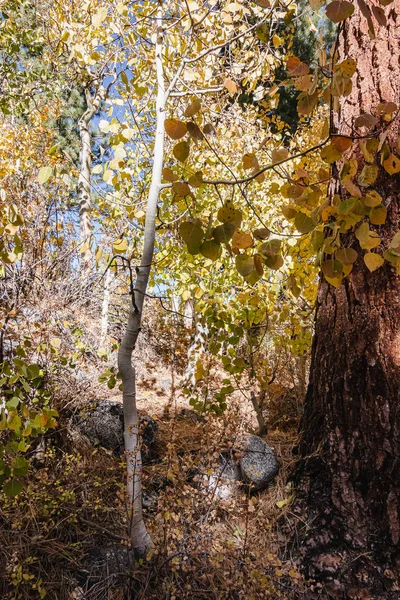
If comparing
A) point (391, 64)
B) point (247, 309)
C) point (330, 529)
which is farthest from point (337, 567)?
point (391, 64)

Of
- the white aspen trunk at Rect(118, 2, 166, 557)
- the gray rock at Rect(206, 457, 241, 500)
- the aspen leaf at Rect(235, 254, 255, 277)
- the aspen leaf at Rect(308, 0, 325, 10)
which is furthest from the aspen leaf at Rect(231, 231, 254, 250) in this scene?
the gray rock at Rect(206, 457, 241, 500)

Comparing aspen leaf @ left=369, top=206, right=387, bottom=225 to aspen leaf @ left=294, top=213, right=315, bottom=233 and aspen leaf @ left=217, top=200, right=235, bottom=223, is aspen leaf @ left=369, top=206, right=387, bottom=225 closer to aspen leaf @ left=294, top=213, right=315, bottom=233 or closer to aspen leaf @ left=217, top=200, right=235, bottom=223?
aspen leaf @ left=294, top=213, right=315, bottom=233

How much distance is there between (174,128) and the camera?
938 millimetres

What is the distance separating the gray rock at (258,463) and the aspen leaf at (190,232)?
2119 millimetres

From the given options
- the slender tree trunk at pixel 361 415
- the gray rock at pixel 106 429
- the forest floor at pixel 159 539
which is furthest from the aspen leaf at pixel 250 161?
the gray rock at pixel 106 429

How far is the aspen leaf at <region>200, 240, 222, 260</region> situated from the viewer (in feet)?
3.00

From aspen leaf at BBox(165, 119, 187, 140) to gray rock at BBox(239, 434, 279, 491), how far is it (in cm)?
226

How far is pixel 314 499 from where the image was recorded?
1.79 meters

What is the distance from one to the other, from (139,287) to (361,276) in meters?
1.00

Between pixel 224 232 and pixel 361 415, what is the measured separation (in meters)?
1.24

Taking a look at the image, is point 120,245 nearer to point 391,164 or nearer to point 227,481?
point 391,164

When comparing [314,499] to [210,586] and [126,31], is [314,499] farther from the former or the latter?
[126,31]

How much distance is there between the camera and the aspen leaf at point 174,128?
932 mm

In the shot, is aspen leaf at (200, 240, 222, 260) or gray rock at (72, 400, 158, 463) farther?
gray rock at (72, 400, 158, 463)
